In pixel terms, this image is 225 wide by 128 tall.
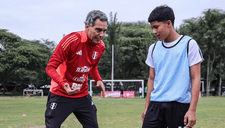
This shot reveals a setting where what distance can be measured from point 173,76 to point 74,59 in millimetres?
1497

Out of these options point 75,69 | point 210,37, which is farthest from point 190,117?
point 210,37

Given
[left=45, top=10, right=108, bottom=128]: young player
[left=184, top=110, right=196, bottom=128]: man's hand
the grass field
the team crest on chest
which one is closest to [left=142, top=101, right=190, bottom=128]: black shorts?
[left=184, top=110, right=196, bottom=128]: man's hand

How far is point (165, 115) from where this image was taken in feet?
10.2

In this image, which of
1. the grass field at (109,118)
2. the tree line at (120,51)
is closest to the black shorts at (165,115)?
the grass field at (109,118)

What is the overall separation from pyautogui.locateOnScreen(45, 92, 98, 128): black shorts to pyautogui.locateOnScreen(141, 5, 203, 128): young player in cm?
119

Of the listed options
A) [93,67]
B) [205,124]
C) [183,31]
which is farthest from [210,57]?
[93,67]

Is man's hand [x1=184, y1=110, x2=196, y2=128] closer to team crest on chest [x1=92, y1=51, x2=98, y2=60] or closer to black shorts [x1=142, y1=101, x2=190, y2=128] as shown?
black shorts [x1=142, y1=101, x2=190, y2=128]

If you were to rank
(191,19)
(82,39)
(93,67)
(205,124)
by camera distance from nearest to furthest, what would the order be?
1. (82,39)
2. (93,67)
3. (205,124)
4. (191,19)

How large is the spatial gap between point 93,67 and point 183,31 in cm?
4105

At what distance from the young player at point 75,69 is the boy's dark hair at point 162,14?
874 mm

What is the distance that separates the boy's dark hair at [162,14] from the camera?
305 centimetres

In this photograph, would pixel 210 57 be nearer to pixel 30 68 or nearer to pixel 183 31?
pixel 183 31

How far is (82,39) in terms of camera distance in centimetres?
384

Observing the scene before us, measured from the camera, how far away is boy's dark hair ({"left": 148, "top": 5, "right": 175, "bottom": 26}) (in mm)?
3053
